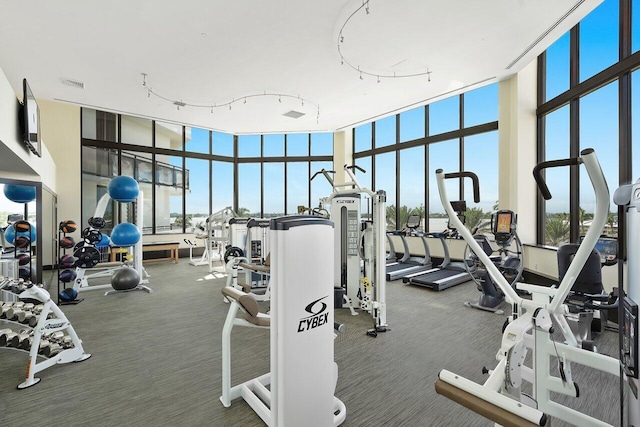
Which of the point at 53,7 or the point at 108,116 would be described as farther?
the point at 108,116

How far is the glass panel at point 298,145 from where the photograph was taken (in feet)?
34.9

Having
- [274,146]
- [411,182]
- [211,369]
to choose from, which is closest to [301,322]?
[211,369]

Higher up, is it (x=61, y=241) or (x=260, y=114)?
(x=260, y=114)

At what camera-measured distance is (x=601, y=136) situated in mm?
4398

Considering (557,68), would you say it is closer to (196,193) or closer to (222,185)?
(222,185)

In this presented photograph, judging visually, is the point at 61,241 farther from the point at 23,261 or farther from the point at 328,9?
the point at 328,9

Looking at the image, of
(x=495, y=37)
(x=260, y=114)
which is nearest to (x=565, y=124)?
(x=495, y=37)

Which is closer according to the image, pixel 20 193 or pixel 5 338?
pixel 5 338

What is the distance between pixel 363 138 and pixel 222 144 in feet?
15.7

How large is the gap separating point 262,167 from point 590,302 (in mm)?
9295

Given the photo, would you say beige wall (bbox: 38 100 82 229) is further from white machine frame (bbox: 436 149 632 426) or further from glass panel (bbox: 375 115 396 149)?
white machine frame (bbox: 436 149 632 426)

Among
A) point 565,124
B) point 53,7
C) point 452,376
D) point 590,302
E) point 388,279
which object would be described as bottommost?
point 388,279

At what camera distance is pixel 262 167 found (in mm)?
10695

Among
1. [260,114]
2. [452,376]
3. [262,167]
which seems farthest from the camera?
[262,167]
